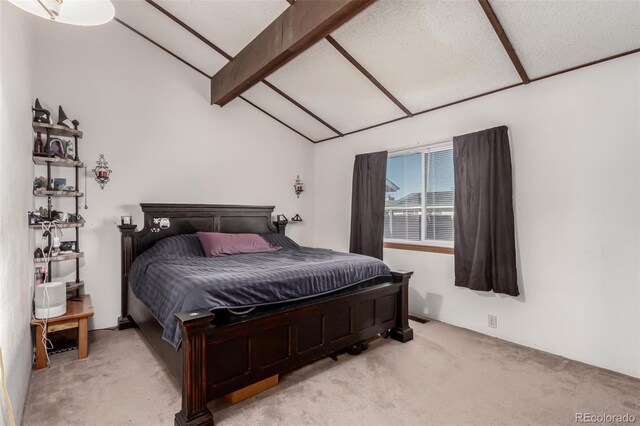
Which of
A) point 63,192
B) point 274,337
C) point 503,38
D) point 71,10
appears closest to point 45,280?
point 63,192

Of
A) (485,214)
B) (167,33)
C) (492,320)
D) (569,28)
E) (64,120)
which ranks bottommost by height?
(492,320)

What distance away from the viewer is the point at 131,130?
11.7 feet

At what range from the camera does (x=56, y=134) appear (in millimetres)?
3080

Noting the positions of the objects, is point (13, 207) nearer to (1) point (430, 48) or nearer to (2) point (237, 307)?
(2) point (237, 307)

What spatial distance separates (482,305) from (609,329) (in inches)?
37.7

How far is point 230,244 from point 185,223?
0.68m

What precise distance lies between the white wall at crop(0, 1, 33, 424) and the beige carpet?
1.10 feet

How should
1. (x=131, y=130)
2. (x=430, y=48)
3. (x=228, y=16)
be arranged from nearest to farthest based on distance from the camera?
(x=430, y=48)
(x=228, y=16)
(x=131, y=130)

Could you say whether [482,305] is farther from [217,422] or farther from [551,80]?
[217,422]

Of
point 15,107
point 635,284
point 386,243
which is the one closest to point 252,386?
point 15,107

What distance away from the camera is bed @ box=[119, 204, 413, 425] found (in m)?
1.85

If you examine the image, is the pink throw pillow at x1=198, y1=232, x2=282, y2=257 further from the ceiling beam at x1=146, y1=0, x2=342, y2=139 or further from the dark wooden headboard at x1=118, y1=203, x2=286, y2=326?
the ceiling beam at x1=146, y1=0, x2=342, y2=139

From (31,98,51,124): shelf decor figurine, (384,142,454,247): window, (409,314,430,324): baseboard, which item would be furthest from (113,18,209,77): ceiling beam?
(409,314,430,324): baseboard

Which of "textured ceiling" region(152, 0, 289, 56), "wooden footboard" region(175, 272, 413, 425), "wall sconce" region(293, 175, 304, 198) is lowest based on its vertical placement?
"wooden footboard" region(175, 272, 413, 425)
